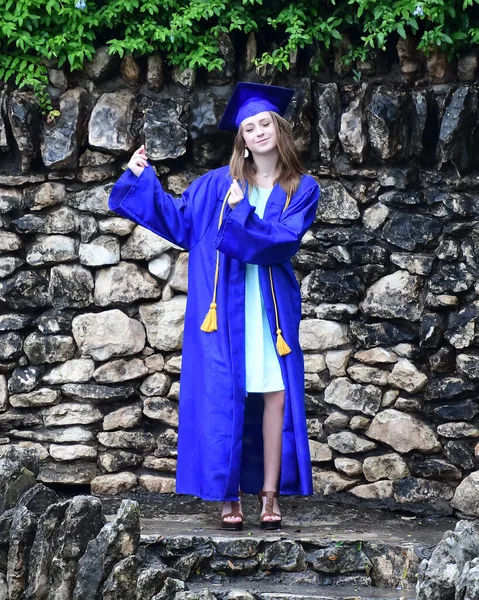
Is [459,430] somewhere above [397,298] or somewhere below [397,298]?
below

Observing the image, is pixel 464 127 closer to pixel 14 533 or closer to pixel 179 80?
pixel 179 80

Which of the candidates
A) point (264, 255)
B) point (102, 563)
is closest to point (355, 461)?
point (264, 255)

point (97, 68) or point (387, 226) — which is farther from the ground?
point (97, 68)

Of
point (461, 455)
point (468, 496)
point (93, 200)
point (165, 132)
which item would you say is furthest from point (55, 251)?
point (468, 496)

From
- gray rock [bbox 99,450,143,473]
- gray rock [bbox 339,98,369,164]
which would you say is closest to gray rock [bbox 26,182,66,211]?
gray rock [bbox 99,450,143,473]

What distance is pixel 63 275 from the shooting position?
5703 mm

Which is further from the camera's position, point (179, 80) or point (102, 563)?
point (179, 80)

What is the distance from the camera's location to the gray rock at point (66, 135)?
18.4 feet

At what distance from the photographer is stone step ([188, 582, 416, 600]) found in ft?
13.5

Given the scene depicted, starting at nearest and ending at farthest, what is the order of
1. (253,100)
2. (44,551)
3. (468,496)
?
1. (44,551)
2. (253,100)
3. (468,496)

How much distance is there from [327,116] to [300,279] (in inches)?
30.5

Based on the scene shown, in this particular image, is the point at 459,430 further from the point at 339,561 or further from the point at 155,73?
the point at 155,73

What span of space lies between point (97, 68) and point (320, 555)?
260cm

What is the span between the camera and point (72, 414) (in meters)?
5.68
